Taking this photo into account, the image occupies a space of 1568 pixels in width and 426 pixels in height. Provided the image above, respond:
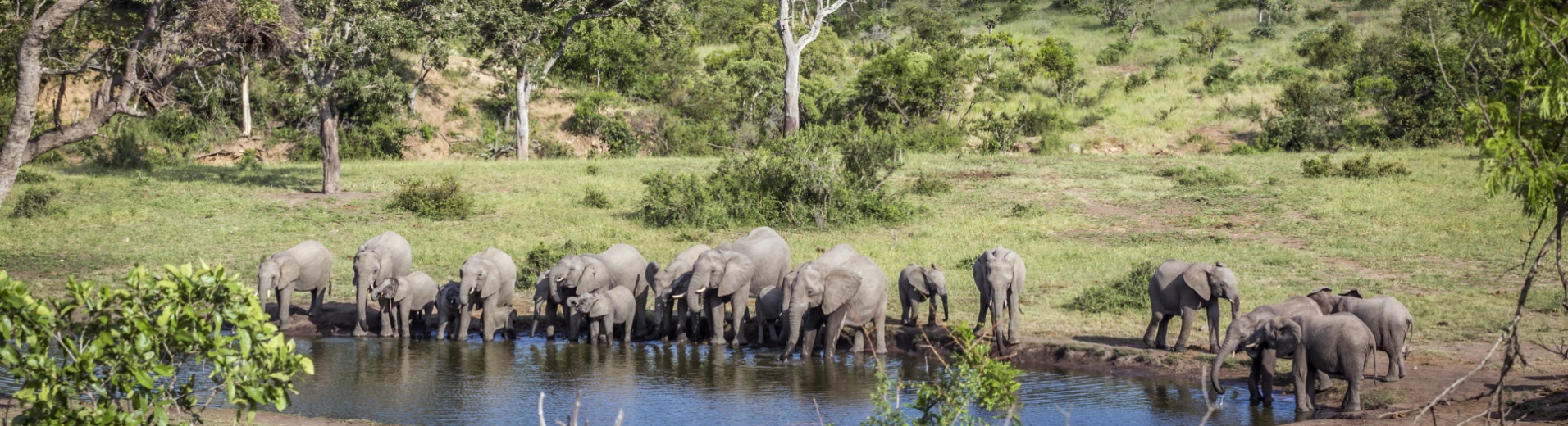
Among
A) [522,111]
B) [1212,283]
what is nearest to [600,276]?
[1212,283]

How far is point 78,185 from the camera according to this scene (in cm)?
2609

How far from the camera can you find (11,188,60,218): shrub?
76.0ft

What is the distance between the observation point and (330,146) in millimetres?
26703

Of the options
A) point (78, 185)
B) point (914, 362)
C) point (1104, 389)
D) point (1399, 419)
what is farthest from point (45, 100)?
point (1399, 419)

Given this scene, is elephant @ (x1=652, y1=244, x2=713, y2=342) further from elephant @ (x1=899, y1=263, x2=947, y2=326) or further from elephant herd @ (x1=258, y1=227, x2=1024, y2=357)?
elephant @ (x1=899, y1=263, x2=947, y2=326)

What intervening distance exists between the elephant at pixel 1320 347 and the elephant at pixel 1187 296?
8.15 feet

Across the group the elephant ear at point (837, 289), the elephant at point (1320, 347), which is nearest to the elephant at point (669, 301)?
the elephant ear at point (837, 289)

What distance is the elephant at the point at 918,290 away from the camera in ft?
53.3

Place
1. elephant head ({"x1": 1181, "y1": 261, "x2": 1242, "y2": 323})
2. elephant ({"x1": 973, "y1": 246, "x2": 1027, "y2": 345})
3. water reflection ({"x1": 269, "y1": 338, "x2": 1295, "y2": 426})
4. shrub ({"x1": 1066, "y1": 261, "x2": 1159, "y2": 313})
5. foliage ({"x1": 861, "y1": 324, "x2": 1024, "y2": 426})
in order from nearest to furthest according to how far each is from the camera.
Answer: foliage ({"x1": 861, "y1": 324, "x2": 1024, "y2": 426}) → water reflection ({"x1": 269, "y1": 338, "x2": 1295, "y2": 426}) → elephant head ({"x1": 1181, "y1": 261, "x2": 1242, "y2": 323}) → elephant ({"x1": 973, "y1": 246, "x2": 1027, "y2": 345}) → shrub ({"x1": 1066, "y1": 261, "x2": 1159, "y2": 313})

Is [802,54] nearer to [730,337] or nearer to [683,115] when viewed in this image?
[683,115]

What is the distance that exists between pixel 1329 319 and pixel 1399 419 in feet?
4.24

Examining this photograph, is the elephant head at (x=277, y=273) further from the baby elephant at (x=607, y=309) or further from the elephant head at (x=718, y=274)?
the elephant head at (x=718, y=274)

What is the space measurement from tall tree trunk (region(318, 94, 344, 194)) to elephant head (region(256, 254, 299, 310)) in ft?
32.8

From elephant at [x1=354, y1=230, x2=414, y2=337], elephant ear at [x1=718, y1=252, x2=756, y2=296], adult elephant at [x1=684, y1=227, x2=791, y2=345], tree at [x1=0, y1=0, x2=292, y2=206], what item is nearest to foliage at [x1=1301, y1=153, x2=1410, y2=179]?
adult elephant at [x1=684, y1=227, x2=791, y2=345]
